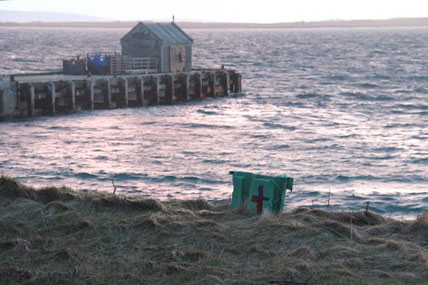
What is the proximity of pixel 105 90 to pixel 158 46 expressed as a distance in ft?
24.8

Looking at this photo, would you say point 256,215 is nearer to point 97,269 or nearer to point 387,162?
point 97,269

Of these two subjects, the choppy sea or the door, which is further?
the door

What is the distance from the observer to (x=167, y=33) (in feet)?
159

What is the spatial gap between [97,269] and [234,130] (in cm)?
2588

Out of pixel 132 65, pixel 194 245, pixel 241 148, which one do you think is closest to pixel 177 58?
pixel 132 65

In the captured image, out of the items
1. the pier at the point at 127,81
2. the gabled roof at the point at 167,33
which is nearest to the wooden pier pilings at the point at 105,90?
the pier at the point at 127,81

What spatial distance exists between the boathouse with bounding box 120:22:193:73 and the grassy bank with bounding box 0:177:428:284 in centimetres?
3529

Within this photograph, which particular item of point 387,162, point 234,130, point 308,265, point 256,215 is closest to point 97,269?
point 308,265

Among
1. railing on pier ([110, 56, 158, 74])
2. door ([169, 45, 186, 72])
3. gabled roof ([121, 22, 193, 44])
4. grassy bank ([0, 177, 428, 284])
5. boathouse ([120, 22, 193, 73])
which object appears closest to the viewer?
grassy bank ([0, 177, 428, 284])

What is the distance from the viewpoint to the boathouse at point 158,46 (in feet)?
153

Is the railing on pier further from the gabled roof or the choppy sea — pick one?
the choppy sea

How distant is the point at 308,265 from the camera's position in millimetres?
8406

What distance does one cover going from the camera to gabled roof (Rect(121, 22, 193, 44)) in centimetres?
4694

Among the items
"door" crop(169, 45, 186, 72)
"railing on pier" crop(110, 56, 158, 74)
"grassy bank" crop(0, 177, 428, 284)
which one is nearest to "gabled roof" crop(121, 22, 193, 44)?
"door" crop(169, 45, 186, 72)
